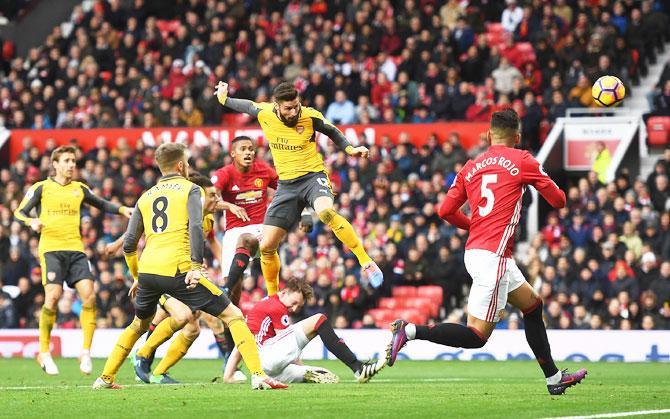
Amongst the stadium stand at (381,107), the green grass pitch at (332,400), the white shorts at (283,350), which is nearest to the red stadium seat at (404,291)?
the stadium stand at (381,107)

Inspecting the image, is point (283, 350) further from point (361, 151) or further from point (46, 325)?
point (46, 325)

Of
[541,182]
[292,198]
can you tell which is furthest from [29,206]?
[541,182]

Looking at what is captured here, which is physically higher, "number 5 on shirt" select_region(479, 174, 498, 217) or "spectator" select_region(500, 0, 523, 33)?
"spectator" select_region(500, 0, 523, 33)

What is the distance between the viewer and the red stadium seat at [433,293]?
22703 mm

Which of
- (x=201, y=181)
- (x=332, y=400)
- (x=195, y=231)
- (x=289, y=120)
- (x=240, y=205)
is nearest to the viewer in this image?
(x=332, y=400)

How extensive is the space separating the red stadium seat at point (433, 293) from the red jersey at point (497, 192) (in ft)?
39.5

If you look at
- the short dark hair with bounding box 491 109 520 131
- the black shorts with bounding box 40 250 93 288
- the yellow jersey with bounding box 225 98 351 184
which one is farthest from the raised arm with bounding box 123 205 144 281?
the black shorts with bounding box 40 250 93 288

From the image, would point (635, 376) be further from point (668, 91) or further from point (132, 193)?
point (132, 193)

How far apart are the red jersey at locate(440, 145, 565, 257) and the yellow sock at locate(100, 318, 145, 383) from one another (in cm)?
337

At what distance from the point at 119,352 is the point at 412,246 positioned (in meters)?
11.8

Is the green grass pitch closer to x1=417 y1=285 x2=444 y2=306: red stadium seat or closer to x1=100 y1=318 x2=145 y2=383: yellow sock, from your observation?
x1=100 y1=318 x2=145 y2=383: yellow sock

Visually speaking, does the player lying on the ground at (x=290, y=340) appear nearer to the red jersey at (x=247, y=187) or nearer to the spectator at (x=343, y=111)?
the red jersey at (x=247, y=187)

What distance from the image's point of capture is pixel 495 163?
34.8 feet

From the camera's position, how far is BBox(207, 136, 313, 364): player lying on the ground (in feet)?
48.9
